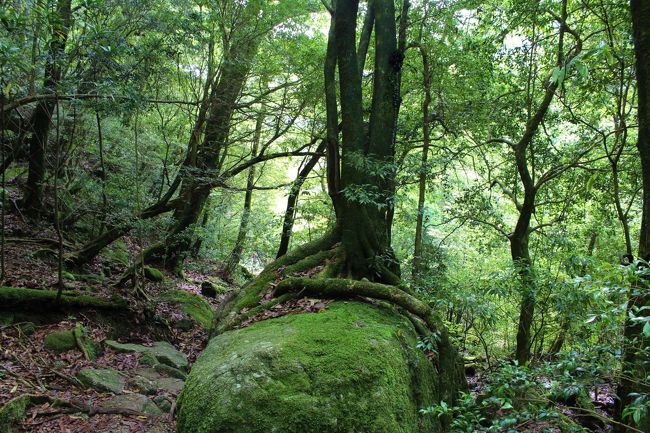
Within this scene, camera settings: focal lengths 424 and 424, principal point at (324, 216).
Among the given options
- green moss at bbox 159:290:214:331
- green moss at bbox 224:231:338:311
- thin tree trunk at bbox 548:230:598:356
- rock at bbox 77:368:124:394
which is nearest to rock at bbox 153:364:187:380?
rock at bbox 77:368:124:394

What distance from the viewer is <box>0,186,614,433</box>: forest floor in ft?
16.0

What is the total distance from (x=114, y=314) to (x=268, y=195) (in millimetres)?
14543

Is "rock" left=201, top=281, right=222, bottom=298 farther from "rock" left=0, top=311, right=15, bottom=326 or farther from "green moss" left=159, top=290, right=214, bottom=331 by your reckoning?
"rock" left=0, top=311, right=15, bottom=326

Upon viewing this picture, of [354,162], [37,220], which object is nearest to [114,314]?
[37,220]

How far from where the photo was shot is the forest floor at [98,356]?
16.0 feet

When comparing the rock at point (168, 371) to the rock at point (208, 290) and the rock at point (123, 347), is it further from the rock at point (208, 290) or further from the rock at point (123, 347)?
the rock at point (208, 290)

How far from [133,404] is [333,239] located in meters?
3.78

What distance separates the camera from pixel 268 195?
875 inches

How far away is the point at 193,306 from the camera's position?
10.4 metres

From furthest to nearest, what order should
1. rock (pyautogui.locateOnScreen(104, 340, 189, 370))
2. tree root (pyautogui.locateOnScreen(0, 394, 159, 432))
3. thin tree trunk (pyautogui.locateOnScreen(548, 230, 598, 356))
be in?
rock (pyautogui.locateOnScreen(104, 340, 189, 370)), thin tree trunk (pyautogui.locateOnScreen(548, 230, 598, 356)), tree root (pyautogui.locateOnScreen(0, 394, 159, 432))

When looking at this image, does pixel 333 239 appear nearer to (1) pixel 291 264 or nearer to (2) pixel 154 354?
(1) pixel 291 264

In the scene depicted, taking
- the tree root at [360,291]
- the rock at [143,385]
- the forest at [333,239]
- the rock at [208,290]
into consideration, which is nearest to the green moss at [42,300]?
the forest at [333,239]

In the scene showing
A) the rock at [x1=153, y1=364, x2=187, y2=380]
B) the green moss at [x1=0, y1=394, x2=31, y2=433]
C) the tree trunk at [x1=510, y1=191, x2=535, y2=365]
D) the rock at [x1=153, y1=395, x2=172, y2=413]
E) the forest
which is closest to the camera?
the forest

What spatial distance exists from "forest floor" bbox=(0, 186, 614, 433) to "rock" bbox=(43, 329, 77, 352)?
0.06m
